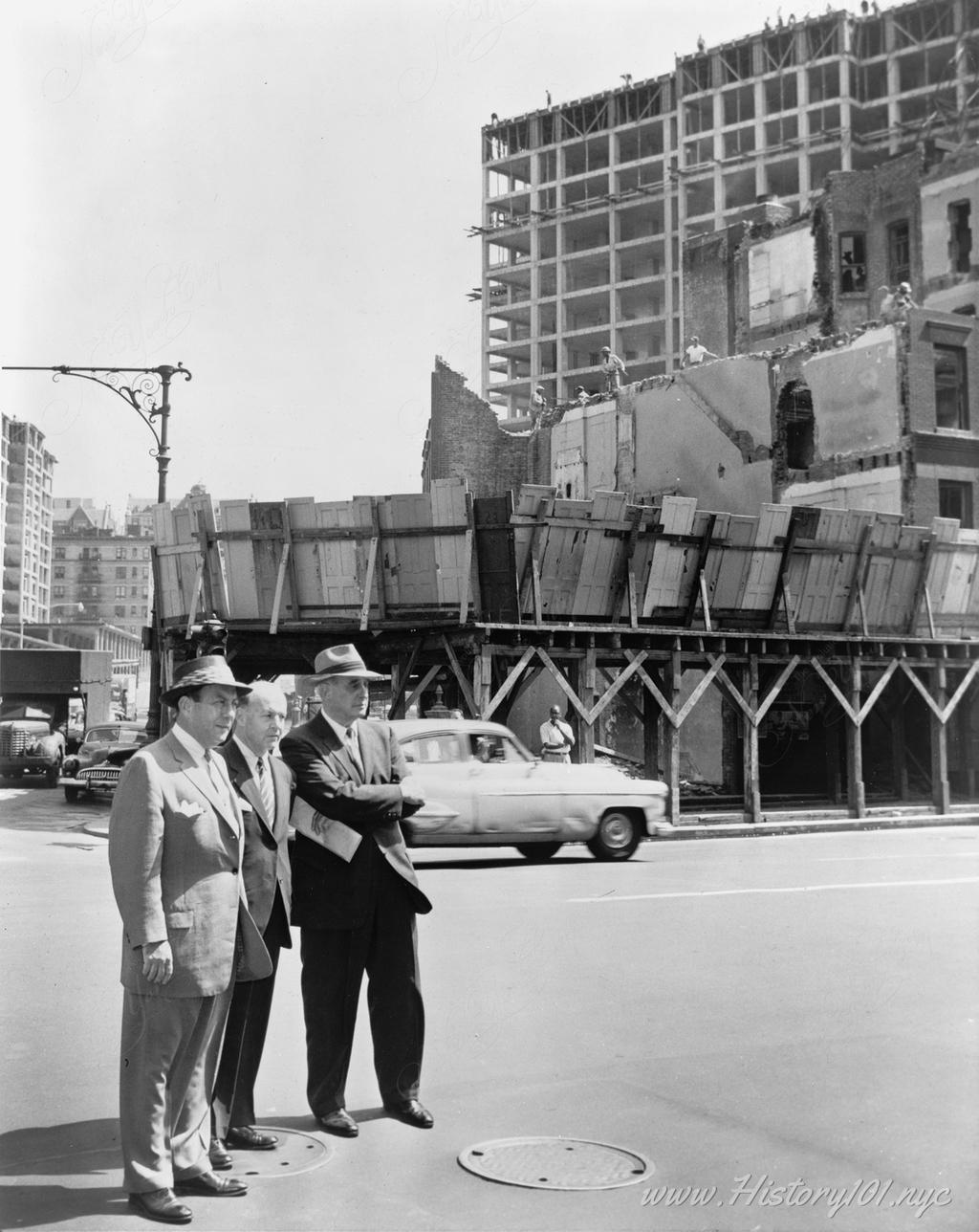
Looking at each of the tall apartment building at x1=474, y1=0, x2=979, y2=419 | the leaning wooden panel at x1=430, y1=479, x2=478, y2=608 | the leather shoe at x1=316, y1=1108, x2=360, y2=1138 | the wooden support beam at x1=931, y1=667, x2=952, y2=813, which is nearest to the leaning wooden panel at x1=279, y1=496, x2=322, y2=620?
the leaning wooden panel at x1=430, y1=479, x2=478, y2=608

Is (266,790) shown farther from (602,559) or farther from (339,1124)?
(602,559)

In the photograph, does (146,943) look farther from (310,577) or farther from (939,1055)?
(310,577)

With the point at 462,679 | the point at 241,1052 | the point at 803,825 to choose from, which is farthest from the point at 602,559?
the point at 241,1052

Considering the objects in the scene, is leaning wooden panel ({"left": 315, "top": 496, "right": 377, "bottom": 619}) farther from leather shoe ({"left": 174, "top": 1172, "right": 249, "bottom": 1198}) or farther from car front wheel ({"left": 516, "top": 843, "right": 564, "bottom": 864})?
leather shoe ({"left": 174, "top": 1172, "right": 249, "bottom": 1198})

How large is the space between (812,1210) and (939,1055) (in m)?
2.21

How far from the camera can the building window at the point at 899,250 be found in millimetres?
42750

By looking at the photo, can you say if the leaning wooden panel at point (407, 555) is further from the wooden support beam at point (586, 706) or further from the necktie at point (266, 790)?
the necktie at point (266, 790)

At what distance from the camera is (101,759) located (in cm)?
2598

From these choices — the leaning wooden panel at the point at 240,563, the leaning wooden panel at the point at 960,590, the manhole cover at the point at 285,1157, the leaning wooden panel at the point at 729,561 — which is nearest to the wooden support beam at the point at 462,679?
the leaning wooden panel at the point at 240,563

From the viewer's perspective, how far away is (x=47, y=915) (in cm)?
1100

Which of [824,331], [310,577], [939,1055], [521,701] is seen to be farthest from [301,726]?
[824,331]

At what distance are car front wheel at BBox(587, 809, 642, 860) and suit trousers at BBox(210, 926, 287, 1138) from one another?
10.6m

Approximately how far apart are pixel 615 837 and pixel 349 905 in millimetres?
10685

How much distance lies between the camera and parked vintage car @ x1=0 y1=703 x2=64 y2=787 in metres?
33.3
